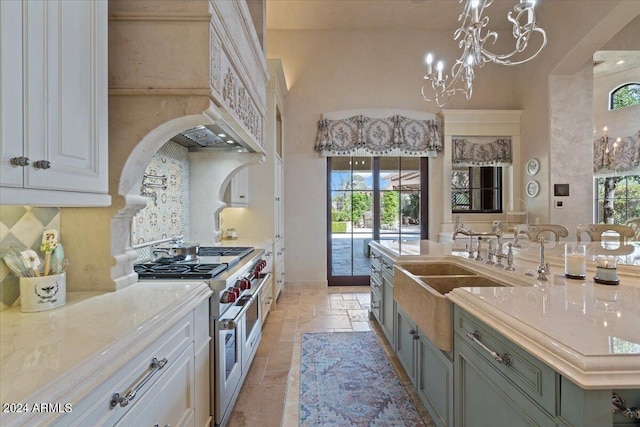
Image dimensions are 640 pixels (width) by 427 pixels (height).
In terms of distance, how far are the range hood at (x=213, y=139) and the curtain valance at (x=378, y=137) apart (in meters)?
2.46

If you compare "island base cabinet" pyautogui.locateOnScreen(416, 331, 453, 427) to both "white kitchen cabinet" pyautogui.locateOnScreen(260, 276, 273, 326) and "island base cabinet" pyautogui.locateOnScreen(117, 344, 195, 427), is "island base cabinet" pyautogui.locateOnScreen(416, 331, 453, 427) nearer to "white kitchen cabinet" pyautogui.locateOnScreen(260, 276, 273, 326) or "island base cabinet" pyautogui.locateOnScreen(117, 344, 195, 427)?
"island base cabinet" pyautogui.locateOnScreen(117, 344, 195, 427)

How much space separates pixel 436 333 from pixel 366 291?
355cm

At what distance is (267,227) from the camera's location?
3.89 m

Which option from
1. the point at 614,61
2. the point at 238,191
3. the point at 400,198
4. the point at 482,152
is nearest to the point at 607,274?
the point at 238,191

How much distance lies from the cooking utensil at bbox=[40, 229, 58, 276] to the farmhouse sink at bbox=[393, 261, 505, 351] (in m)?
1.68

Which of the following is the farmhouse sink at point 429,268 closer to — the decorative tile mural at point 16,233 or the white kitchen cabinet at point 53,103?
→ the white kitchen cabinet at point 53,103

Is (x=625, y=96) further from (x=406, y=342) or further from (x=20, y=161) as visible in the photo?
(x=20, y=161)

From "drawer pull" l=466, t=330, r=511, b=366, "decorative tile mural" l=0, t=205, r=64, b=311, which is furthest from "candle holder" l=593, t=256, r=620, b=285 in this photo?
"decorative tile mural" l=0, t=205, r=64, b=311

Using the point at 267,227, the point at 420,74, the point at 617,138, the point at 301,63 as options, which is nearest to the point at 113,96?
the point at 267,227

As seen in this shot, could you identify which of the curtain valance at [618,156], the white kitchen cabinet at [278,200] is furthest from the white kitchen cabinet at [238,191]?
the curtain valance at [618,156]

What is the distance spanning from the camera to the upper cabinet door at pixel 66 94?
2.92ft

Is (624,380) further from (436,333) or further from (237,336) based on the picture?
(237,336)

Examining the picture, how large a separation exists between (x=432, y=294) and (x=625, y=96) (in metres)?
8.40

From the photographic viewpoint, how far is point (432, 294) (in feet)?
5.13
